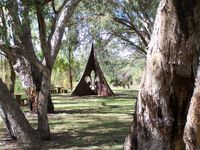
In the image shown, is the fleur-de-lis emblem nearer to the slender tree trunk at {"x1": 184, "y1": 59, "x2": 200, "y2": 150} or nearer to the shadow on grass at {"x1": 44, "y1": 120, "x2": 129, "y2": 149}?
the shadow on grass at {"x1": 44, "y1": 120, "x2": 129, "y2": 149}

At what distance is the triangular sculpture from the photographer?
29.2 metres

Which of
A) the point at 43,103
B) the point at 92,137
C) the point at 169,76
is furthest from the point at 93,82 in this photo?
the point at 169,76

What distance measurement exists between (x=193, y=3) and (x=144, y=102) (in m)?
1.13

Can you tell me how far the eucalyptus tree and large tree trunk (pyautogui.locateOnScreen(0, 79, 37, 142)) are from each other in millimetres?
307

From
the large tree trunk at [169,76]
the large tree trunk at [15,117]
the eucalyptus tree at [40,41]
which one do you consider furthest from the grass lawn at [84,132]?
the large tree trunk at [169,76]

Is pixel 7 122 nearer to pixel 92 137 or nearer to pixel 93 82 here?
pixel 92 137

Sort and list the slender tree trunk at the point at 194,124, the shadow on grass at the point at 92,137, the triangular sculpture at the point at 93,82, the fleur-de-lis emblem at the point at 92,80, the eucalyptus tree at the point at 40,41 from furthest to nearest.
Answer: the fleur-de-lis emblem at the point at 92,80 < the triangular sculpture at the point at 93,82 < the shadow on grass at the point at 92,137 < the eucalyptus tree at the point at 40,41 < the slender tree trunk at the point at 194,124

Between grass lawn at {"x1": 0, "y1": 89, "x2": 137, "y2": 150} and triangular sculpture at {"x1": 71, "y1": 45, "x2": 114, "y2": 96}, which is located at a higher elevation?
triangular sculpture at {"x1": 71, "y1": 45, "x2": 114, "y2": 96}

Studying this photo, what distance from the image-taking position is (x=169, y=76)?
4586 mm

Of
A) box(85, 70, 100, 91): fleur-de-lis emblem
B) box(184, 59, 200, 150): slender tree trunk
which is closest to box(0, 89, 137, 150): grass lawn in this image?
box(184, 59, 200, 150): slender tree trunk

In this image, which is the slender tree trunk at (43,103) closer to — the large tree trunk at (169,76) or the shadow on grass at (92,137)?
the shadow on grass at (92,137)

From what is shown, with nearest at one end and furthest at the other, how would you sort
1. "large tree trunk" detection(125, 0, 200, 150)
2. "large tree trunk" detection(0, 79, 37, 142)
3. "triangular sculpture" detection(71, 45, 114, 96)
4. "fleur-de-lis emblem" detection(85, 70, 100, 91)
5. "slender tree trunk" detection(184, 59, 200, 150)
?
"slender tree trunk" detection(184, 59, 200, 150), "large tree trunk" detection(125, 0, 200, 150), "large tree trunk" detection(0, 79, 37, 142), "triangular sculpture" detection(71, 45, 114, 96), "fleur-de-lis emblem" detection(85, 70, 100, 91)

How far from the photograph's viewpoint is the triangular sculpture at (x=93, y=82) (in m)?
29.2

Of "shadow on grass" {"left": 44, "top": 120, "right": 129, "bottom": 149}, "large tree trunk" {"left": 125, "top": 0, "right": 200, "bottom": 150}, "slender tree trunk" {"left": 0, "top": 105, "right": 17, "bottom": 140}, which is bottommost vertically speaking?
"shadow on grass" {"left": 44, "top": 120, "right": 129, "bottom": 149}
